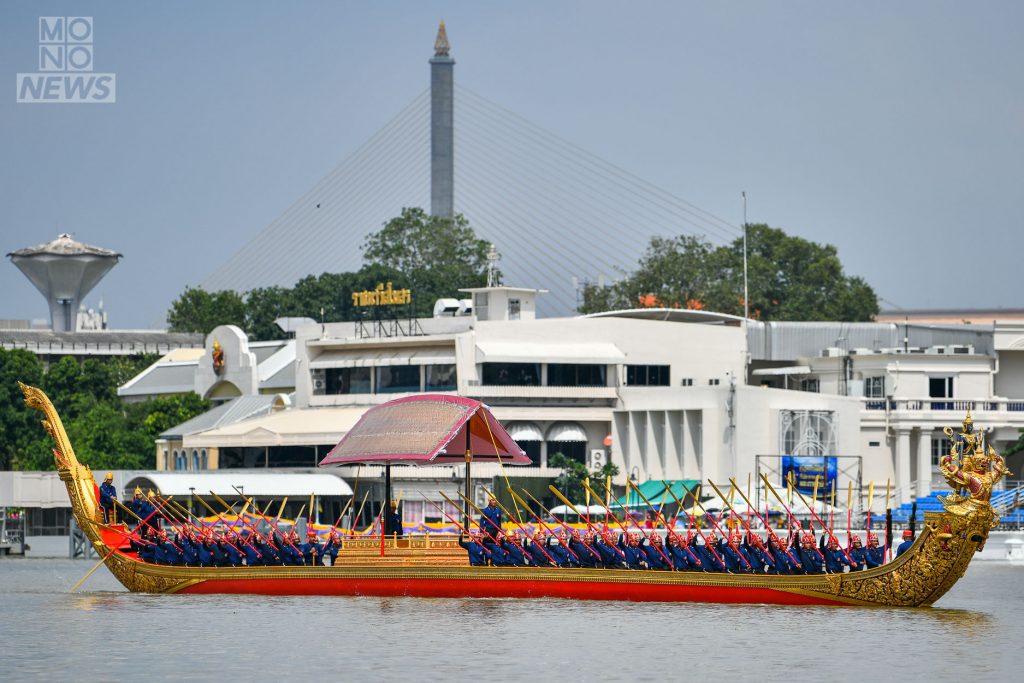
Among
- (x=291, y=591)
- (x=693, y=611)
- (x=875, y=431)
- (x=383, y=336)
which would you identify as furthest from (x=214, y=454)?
(x=693, y=611)

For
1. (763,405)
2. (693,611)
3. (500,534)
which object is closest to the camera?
(693,611)

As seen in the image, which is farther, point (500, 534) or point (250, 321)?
point (250, 321)

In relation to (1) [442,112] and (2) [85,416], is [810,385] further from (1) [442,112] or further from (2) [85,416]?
(1) [442,112]

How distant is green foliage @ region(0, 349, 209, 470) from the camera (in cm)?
9094

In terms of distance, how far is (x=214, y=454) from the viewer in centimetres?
8238

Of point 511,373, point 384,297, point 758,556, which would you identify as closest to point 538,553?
point 758,556

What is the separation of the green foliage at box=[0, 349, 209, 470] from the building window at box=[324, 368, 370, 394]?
35.8ft

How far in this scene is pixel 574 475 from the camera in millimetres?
77375

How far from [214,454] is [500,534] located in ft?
130

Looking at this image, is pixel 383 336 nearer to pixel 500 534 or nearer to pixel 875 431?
pixel 875 431

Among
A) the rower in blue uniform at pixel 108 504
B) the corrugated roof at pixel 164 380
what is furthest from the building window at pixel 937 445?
the corrugated roof at pixel 164 380

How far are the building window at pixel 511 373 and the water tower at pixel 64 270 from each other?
7056cm

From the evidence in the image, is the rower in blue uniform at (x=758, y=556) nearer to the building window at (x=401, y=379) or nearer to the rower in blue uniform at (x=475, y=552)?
the rower in blue uniform at (x=475, y=552)

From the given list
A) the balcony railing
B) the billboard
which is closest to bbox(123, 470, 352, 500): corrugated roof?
the billboard
